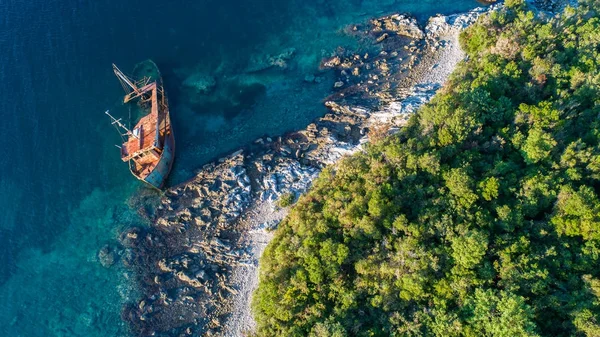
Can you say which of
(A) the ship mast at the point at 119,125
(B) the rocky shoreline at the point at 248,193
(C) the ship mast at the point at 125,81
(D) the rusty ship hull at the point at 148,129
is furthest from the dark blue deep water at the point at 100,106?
(B) the rocky shoreline at the point at 248,193

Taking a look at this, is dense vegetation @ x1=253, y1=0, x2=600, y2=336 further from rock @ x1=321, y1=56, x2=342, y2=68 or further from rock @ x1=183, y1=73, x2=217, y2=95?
rock @ x1=183, y1=73, x2=217, y2=95

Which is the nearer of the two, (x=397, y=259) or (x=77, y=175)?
(x=397, y=259)

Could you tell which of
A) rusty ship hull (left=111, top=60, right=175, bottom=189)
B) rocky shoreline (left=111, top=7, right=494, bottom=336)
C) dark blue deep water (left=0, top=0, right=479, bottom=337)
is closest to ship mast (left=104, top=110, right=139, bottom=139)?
rusty ship hull (left=111, top=60, right=175, bottom=189)

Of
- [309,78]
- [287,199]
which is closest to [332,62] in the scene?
[309,78]

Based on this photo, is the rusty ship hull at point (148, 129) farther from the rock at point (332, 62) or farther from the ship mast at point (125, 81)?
the rock at point (332, 62)

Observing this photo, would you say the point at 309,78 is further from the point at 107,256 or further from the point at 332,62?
the point at 107,256

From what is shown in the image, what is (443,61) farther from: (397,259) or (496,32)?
(397,259)

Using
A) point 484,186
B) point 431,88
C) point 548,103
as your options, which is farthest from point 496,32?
point 484,186

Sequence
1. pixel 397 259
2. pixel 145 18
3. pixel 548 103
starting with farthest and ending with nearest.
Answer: pixel 145 18
pixel 548 103
pixel 397 259
